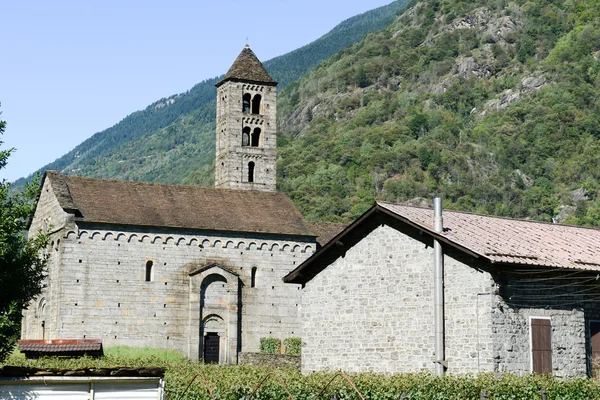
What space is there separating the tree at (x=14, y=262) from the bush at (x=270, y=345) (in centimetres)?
2906

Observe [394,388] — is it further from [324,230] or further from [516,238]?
[324,230]

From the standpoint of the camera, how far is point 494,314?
25.6 meters

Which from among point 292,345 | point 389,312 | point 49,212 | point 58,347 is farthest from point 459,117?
point 389,312

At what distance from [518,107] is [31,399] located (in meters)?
128

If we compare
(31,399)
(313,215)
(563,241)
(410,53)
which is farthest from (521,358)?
(410,53)

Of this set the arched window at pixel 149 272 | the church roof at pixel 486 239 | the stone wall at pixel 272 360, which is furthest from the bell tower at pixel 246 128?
the church roof at pixel 486 239

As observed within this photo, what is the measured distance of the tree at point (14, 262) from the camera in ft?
64.0

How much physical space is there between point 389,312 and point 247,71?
36.5 m

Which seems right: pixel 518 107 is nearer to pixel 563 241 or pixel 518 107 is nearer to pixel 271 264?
pixel 271 264

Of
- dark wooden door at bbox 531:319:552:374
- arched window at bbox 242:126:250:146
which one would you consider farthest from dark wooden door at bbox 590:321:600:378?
arched window at bbox 242:126:250:146

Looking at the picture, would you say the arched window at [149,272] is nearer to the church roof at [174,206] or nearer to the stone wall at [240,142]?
the church roof at [174,206]

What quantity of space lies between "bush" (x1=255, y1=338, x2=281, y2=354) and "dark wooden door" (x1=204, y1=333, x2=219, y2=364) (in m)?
2.27

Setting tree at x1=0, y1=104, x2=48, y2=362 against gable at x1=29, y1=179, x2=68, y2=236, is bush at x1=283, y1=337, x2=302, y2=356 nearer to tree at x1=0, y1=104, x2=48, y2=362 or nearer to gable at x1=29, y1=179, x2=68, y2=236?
gable at x1=29, y1=179, x2=68, y2=236

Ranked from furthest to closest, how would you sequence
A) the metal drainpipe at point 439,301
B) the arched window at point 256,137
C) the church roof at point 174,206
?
the arched window at point 256,137, the church roof at point 174,206, the metal drainpipe at point 439,301
